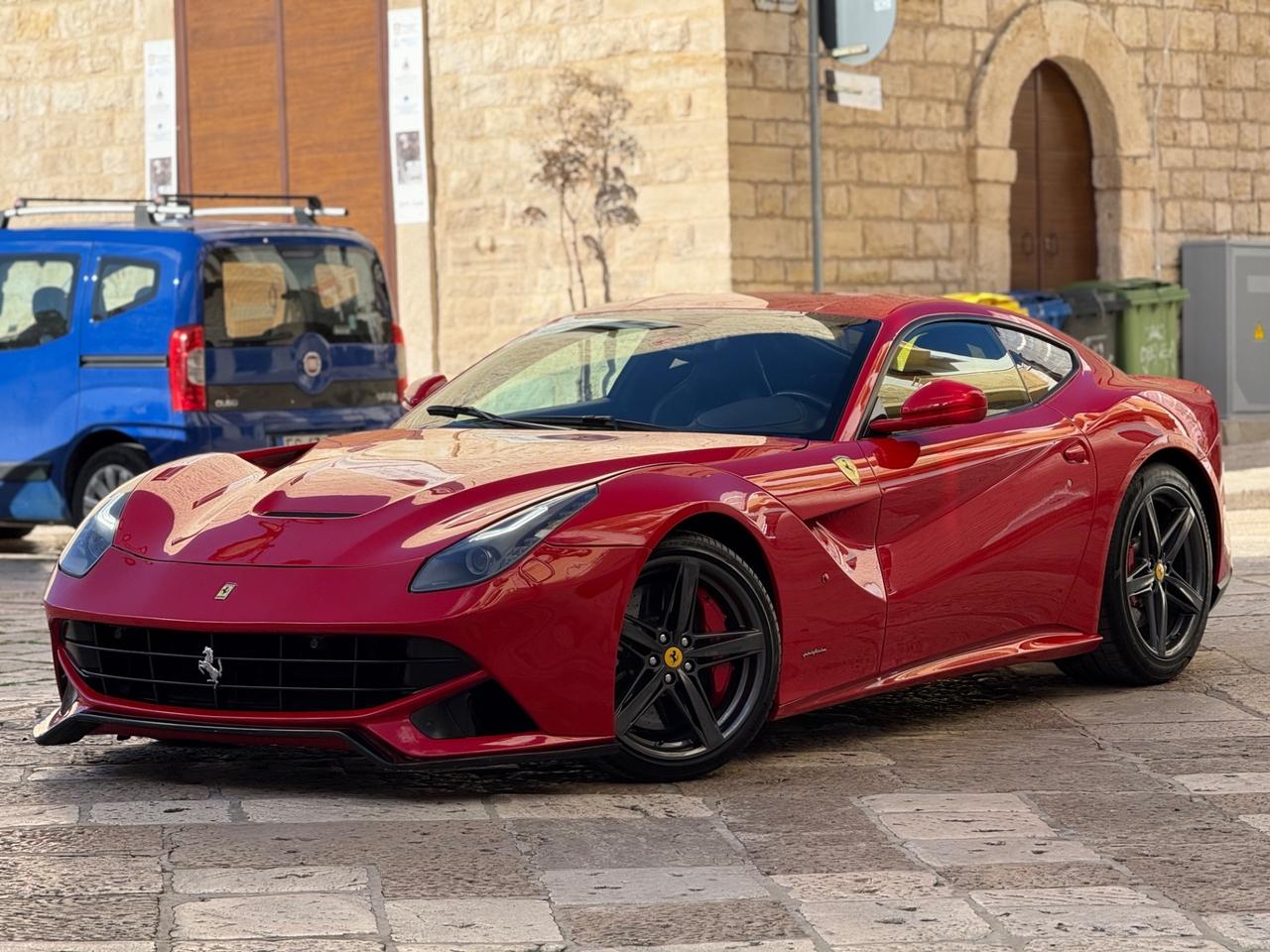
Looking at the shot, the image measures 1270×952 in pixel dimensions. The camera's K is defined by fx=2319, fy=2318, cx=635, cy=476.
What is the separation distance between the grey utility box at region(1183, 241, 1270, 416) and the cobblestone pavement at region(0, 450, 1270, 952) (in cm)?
1440

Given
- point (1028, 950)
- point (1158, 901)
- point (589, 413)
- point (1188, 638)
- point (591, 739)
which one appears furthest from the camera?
point (1188, 638)

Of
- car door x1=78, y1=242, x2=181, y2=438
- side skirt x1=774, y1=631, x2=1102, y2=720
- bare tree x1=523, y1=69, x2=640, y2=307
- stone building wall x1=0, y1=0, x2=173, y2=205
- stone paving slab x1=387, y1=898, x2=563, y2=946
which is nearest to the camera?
stone paving slab x1=387, y1=898, x2=563, y2=946

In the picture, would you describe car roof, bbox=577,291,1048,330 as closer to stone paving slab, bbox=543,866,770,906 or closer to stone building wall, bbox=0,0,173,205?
stone paving slab, bbox=543,866,770,906

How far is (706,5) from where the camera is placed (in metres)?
18.0

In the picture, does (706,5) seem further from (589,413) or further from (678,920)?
(678,920)

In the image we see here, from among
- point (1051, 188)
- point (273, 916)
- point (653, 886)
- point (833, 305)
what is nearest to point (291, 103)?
point (1051, 188)

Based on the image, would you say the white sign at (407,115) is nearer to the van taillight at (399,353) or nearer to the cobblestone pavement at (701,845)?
the van taillight at (399,353)

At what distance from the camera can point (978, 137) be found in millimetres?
19875

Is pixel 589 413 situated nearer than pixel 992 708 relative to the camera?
Yes

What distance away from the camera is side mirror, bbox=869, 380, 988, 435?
6.24 metres

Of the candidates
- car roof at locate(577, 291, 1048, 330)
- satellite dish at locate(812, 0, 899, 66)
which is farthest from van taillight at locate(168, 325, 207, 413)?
car roof at locate(577, 291, 1048, 330)

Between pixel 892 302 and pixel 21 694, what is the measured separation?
300 centimetres

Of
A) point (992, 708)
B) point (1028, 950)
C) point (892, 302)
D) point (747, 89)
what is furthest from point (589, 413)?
point (747, 89)

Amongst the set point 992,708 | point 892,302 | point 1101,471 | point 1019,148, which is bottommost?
point 992,708
